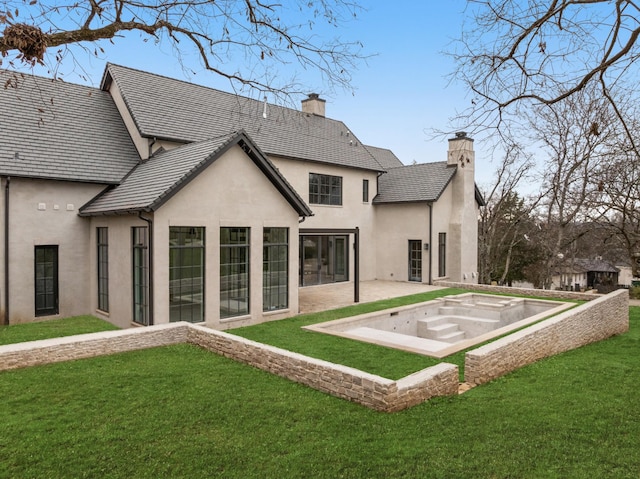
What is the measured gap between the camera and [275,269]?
14.4m

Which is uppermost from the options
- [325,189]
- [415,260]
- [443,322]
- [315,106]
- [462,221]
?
[315,106]

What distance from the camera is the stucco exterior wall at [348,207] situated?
20906mm

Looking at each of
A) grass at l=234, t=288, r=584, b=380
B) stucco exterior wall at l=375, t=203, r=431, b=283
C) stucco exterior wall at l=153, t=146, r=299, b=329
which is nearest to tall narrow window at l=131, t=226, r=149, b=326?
stucco exterior wall at l=153, t=146, r=299, b=329

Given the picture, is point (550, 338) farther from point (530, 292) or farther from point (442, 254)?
point (442, 254)

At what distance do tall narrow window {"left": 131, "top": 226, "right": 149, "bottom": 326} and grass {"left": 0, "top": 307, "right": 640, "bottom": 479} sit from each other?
3.25 m

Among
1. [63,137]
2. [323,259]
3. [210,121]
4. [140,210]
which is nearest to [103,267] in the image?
[140,210]

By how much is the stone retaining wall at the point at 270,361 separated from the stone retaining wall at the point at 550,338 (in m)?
1.10

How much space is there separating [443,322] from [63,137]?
14.4 meters

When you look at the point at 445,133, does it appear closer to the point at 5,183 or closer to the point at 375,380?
the point at 375,380

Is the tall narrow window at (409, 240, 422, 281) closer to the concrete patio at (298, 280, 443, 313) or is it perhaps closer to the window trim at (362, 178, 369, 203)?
the concrete patio at (298, 280, 443, 313)

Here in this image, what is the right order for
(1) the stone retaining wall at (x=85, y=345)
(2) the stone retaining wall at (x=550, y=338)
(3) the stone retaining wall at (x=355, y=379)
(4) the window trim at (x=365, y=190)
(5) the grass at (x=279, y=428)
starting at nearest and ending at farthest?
(5) the grass at (x=279, y=428) < (3) the stone retaining wall at (x=355, y=379) < (1) the stone retaining wall at (x=85, y=345) < (2) the stone retaining wall at (x=550, y=338) < (4) the window trim at (x=365, y=190)

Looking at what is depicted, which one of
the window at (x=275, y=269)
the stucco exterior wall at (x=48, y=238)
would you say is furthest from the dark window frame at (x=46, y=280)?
the window at (x=275, y=269)

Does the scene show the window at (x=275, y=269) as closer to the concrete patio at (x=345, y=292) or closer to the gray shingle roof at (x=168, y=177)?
the gray shingle roof at (x=168, y=177)

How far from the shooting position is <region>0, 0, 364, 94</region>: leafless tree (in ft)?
19.2
